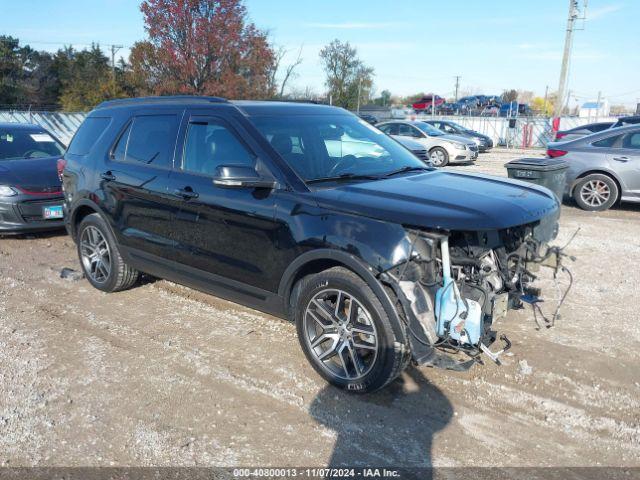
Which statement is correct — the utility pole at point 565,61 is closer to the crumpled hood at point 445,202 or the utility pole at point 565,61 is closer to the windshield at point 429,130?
the windshield at point 429,130

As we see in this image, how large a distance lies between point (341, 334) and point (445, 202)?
1.14m

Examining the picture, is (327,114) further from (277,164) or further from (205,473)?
(205,473)

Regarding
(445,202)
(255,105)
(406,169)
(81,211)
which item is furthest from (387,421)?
(81,211)

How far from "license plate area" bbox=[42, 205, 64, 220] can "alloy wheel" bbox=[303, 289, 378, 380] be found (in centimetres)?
553

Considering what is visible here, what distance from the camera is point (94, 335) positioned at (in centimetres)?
475

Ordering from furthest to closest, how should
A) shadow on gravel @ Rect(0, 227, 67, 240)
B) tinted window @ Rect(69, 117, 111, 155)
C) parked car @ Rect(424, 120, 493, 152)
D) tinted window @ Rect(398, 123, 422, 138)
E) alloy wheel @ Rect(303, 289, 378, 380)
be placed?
parked car @ Rect(424, 120, 493, 152) → tinted window @ Rect(398, 123, 422, 138) → shadow on gravel @ Rect(0, 227, 67, 240) → tinted window @ Rect(69, 117, 111, 155) → alloy wheel @ Rect(303, 289, 378, 380)

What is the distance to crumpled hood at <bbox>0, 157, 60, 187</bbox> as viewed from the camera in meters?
7.80

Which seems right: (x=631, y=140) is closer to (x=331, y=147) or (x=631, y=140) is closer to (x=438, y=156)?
(x=331, y=147)

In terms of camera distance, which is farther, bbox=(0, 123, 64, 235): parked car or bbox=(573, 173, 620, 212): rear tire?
bbox=(573, 173, 620, 212): rear tire

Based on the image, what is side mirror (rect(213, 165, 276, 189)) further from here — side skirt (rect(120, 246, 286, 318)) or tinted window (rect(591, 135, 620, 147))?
tinted window (rect(591, 135, 620, 147))

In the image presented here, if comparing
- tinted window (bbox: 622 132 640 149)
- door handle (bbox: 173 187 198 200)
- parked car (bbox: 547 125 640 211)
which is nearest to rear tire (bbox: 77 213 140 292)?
door handle (bbox: 173 187 198 200)

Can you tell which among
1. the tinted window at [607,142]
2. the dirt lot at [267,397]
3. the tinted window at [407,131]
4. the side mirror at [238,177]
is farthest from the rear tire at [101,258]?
the tinted window at [407,131]

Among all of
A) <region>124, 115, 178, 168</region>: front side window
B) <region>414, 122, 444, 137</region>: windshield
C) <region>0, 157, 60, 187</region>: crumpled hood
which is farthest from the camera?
<region>414, 122, 444, 137</region>: windshield

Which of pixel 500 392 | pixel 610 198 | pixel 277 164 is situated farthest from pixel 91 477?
pixel 610 198
